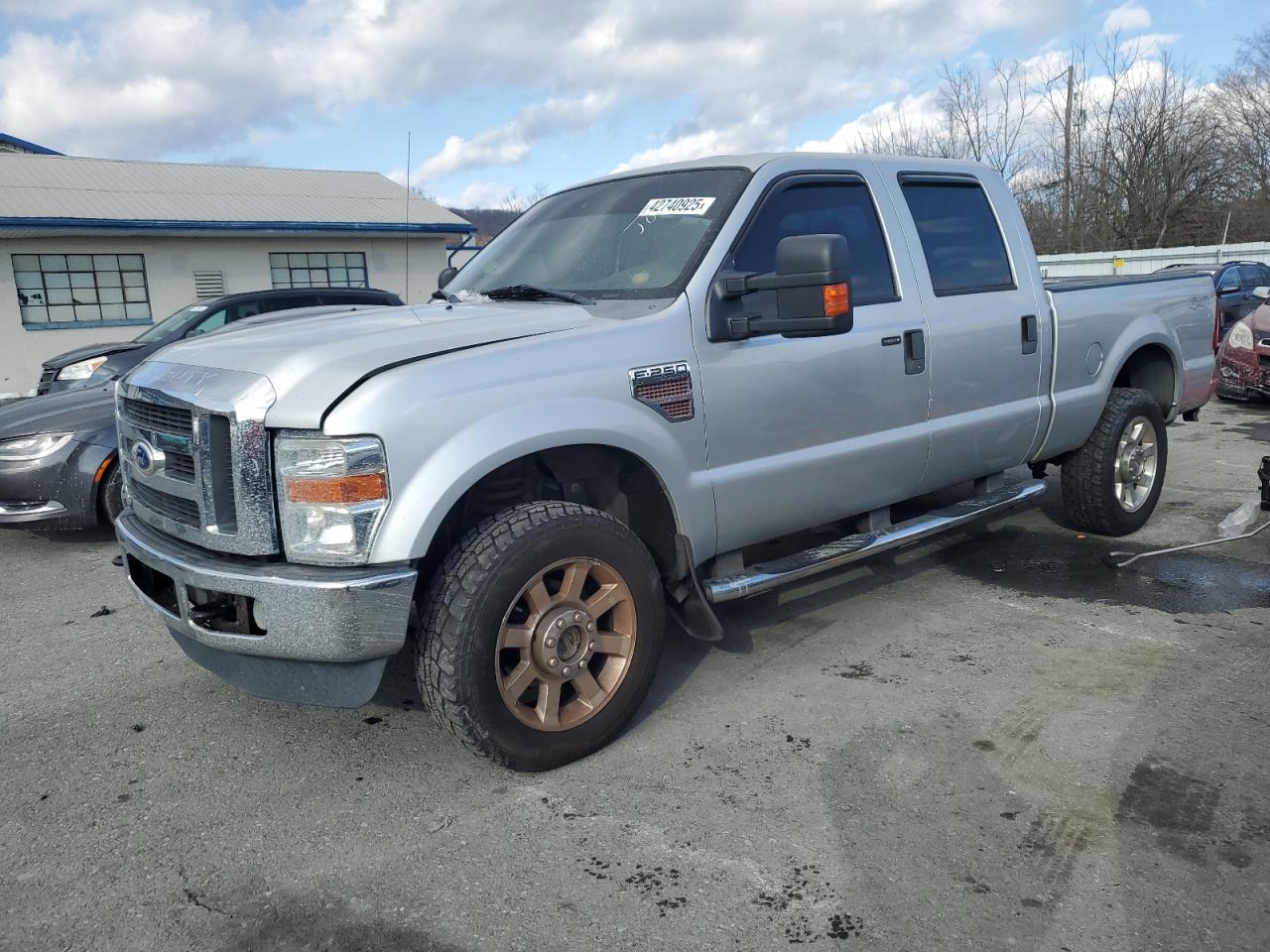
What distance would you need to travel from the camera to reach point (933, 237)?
4.47m

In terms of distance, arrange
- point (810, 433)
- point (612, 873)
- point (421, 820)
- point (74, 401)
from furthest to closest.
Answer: point (74, 401) < point (810, 433) < point (421, 820) < point (612, 873)

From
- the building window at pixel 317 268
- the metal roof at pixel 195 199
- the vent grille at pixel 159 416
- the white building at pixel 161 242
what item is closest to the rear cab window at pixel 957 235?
the vent grille at pixel 159 416

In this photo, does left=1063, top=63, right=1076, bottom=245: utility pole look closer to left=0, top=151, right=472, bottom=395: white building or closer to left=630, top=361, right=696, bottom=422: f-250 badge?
left=0, top=151, right=472, bottom=395: white building

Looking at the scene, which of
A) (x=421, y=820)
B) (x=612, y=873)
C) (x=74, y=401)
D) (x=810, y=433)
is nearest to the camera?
(x=612, y=873)

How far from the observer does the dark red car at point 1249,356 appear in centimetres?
1002

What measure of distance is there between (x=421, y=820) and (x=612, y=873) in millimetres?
646

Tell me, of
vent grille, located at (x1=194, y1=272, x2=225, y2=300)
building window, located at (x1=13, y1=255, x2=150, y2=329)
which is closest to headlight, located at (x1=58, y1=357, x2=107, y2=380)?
building window, located at (x1=13, y1=255, x2=150, y2=329)

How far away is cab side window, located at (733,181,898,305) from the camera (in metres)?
3.77

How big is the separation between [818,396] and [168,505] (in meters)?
2.36

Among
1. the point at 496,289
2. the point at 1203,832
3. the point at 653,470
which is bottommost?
the point at 1203,832

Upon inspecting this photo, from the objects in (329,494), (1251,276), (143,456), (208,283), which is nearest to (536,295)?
(329,494)

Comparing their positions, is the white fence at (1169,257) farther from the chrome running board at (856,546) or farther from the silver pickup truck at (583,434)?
the silver pickup truck at (583,434)

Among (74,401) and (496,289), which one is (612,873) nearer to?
(496,289)

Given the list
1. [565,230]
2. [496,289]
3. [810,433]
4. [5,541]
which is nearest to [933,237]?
[810,433]
